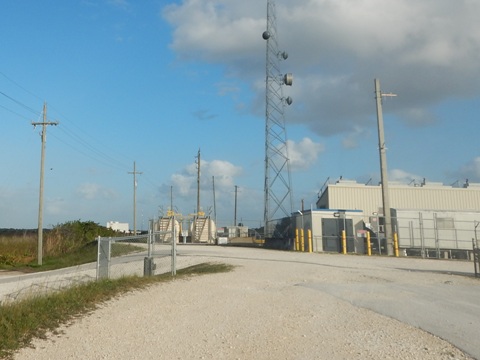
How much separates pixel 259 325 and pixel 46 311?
142 inches

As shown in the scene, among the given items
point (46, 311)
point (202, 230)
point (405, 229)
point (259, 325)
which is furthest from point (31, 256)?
point (259, 325)

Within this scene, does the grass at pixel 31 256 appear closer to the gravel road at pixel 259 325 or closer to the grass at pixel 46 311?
the grass at pixel 46 311

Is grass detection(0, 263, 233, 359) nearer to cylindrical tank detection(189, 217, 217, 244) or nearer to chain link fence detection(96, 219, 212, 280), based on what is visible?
chain link fence detection(96, 219, 212, 280)

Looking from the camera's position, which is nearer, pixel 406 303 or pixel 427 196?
pixel 406 303

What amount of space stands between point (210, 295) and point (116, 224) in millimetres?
94693

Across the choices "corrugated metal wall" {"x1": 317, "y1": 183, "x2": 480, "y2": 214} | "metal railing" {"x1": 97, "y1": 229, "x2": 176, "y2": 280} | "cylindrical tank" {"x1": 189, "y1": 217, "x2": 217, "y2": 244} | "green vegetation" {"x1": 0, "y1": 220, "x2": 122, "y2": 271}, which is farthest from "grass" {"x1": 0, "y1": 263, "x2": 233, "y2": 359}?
"cylindrical tank" {"x1": 189, "y1": 217, "x2": 217, "y2": 244}

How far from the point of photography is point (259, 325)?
8602mm

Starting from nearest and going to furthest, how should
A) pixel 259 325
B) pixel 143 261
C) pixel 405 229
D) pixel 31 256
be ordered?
pixel 259 325 < pixel 143 261 < pixel 405 229 < pixel 31 256

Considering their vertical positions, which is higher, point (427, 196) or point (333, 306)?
point (427, 196)

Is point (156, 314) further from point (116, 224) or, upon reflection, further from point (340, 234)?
point (116, 224)

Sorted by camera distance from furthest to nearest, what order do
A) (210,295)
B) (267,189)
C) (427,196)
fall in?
(427,196) → (267,189) → (210,295)

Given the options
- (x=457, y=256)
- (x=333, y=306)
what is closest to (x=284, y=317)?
(x=333, y=306)

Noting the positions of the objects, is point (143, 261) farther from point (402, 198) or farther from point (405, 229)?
point (402, 198)

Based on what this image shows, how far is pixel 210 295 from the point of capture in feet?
38.2
